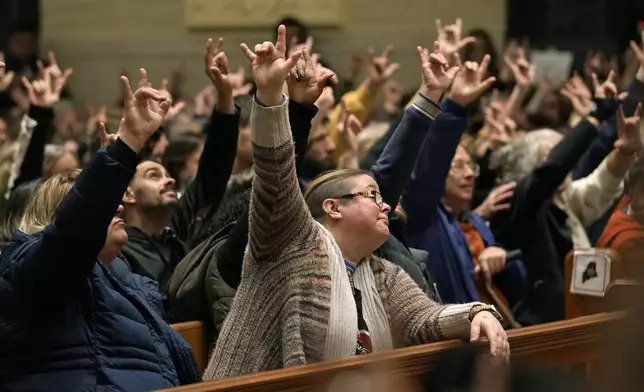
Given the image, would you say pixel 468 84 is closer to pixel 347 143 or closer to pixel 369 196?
pixel 347 143

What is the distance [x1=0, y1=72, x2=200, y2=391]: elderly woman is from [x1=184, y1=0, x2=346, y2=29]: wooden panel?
772 cm

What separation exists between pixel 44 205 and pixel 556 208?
9.78 feet

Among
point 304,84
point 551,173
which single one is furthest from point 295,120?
point 551,173

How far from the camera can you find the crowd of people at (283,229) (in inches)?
111

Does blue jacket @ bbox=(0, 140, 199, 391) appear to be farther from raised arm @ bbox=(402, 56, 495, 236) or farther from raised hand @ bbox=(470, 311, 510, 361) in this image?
raised arm @ bbox=(402, 56, 495, 236)

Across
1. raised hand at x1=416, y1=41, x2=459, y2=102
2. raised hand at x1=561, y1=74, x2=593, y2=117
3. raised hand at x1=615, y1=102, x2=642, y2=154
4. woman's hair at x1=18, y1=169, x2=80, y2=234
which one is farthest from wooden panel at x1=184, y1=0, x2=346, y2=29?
woman's hair at x1=18, y1=169, x2=80, y2=234

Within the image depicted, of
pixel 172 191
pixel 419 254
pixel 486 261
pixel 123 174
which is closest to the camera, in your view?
pixel 123 174

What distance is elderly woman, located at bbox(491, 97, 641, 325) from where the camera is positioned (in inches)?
205

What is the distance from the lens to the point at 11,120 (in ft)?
24.0

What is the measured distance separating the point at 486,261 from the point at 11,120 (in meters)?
3.57

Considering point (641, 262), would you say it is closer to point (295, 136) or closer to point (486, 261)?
point (295, 136)

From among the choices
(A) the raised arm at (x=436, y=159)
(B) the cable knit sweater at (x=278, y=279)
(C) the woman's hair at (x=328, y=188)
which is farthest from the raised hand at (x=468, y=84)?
(B) the cable knit sweater at (x=278, y=279)

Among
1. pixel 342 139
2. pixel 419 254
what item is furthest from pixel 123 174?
pixel 342 139

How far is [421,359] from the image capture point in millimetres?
2621
